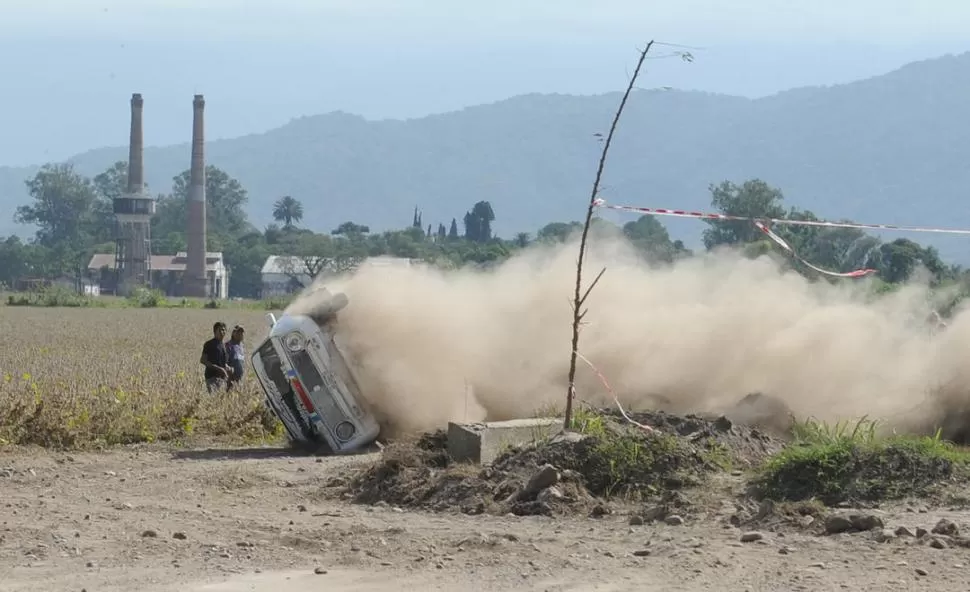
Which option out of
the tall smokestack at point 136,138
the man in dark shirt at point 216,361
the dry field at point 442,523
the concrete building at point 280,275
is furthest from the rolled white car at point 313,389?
the tall smokestack at point 136,138

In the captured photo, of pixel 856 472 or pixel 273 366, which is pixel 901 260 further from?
pixel 856 472

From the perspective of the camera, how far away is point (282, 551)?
32.7ft

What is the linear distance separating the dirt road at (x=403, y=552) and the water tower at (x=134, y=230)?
143982 mm

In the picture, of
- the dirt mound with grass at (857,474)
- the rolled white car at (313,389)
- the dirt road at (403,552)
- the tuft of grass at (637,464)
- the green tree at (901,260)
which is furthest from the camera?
the green tree at (901,260)

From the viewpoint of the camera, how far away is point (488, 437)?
13.5m

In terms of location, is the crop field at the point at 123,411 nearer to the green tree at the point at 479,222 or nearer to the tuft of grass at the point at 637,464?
the tuft of grass at the point at 637,464

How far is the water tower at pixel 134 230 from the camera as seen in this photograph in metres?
154

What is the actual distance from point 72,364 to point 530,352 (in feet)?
52.4

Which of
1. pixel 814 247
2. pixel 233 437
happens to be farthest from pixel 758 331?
pixel 814 247

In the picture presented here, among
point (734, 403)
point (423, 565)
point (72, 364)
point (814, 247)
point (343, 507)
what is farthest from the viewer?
point (814, 247)

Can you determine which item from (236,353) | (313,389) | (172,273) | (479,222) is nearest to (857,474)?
(313,389)

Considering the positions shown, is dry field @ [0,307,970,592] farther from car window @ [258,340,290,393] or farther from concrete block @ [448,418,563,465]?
car window @ [258,340,290,393]

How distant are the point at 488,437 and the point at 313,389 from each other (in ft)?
13.2

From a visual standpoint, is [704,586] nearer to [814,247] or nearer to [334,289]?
[334,289]
